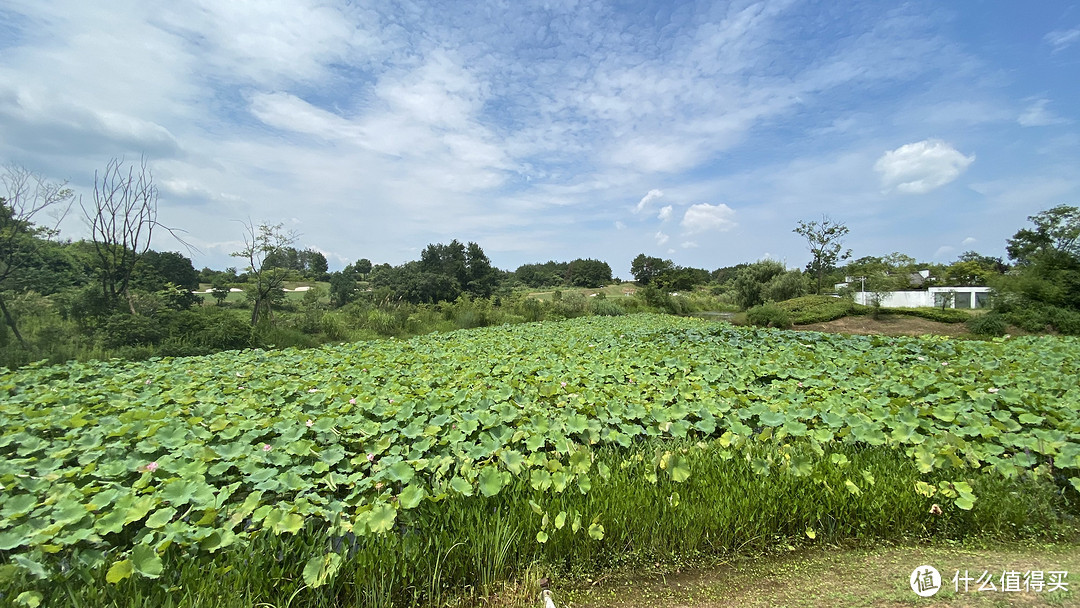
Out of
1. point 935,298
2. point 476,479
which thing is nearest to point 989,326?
point 476,479

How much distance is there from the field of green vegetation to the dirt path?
0.35ft

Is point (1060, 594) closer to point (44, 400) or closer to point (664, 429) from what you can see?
point (664, 429)

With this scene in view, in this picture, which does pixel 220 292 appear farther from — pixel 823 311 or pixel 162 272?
pixel 823 311

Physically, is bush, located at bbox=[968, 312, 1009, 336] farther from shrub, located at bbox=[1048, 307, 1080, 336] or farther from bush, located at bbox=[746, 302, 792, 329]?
bush, located at bbox=[746, 302, 792, 329]

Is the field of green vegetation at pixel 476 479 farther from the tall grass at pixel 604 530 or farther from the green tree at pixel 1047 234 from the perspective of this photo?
the green tree at pixel 1047 234

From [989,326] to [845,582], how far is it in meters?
15.5

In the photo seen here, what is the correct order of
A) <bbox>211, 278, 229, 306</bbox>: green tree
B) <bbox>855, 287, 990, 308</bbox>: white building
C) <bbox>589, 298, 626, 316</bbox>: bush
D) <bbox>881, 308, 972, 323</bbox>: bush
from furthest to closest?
<bbox>855, 287, 990, 308</bbox>: white building → <bbox>589, 298, 626, 316</bbox>: bush → <bbox>881, 308, 972, 323</bbox>: bush → <bbox>211, 278, 229, 306</bbox>: green tree

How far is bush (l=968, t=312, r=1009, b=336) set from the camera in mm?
11805

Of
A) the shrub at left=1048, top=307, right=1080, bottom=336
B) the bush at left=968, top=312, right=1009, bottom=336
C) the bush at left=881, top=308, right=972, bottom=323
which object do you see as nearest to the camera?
the shrub at left=1048, top=307, right=1080, bottom=336

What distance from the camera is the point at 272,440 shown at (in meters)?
2.78

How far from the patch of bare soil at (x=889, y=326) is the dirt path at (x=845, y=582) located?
13.1 metres

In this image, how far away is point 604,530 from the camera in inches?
75.9

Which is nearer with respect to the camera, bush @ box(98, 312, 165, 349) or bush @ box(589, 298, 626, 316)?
bush @ box(98, 312, 165, 349)

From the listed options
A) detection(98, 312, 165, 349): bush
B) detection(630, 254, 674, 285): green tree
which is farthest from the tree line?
detection(630, 254, 674, 285): green tree
